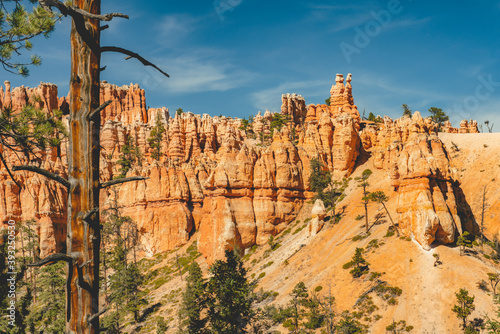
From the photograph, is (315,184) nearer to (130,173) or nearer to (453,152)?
(453,152)

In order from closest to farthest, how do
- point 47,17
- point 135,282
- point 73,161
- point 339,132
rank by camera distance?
point 73,161 → point 47,17 → point 135,282 → point 339,132

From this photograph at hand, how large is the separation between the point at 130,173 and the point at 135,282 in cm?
3067

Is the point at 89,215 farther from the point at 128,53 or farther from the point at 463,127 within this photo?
the point at 463,127

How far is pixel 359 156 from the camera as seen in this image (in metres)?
90.6

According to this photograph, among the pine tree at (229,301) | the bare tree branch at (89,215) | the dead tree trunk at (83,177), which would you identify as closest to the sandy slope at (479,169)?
the pine tree at (229,301)

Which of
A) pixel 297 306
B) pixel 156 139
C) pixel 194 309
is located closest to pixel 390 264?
pixel 297 306

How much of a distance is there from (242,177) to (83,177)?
7376cm

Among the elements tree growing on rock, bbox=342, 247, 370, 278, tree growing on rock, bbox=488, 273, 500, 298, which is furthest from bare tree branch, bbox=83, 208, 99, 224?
tree growing on rock, bbox=342, 247, 370, 278

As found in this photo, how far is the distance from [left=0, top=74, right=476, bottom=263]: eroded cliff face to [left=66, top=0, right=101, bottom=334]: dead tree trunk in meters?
54.5

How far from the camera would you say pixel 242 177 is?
80.0 m

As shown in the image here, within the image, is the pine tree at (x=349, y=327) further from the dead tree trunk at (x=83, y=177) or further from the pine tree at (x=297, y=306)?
the dead tree trunk at (x=83, y=177)

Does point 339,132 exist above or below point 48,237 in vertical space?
above

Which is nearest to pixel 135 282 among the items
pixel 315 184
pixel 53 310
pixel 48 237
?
pixel 53 310

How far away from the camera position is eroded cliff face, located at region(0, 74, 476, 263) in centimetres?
6109
